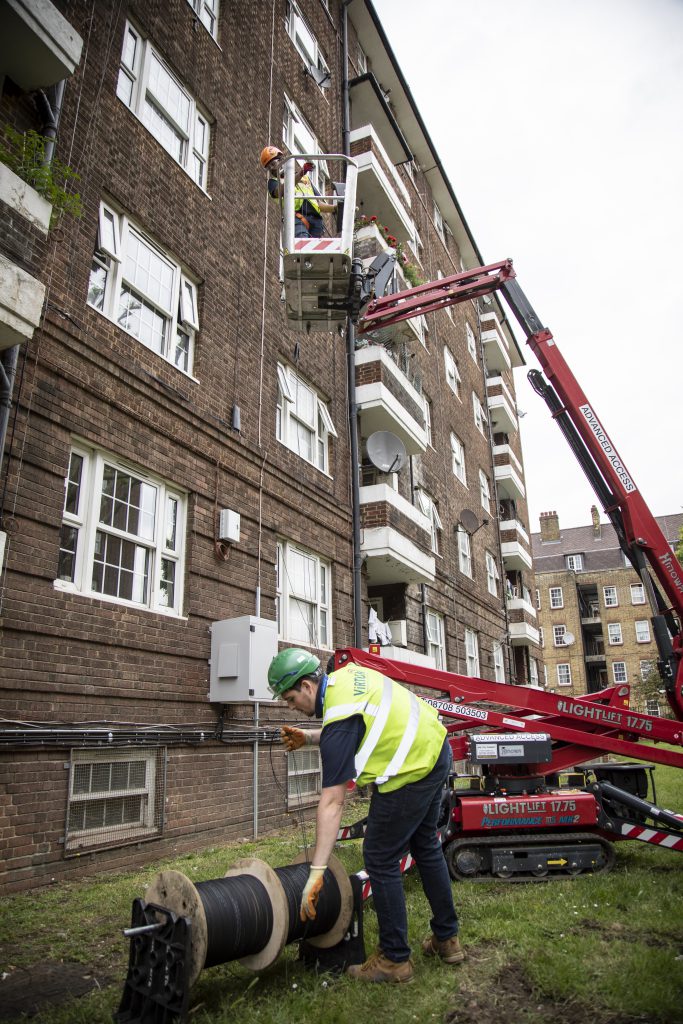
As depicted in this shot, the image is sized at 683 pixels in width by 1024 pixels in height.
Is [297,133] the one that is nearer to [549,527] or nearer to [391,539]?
[391,539]

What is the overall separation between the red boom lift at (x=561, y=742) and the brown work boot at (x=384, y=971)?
2.99 meters

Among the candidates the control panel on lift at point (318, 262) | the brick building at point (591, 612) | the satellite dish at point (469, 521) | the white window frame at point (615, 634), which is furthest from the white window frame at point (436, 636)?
the white window frame at point (615, 634)

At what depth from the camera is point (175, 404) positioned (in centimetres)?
1009

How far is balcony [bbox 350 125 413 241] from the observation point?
19.2 m

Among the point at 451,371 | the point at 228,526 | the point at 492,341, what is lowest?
the point at 228,526

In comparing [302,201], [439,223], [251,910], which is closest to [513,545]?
[439,223]

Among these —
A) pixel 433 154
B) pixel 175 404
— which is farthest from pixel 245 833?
pixel 433 154

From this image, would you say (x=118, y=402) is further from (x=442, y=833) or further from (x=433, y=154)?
(x=433, y=154)

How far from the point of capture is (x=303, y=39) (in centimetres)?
1731

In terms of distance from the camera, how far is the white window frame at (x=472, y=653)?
22875 millimetres

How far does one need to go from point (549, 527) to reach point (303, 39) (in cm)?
5416

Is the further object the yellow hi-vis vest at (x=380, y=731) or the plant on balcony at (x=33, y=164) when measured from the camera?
the plant on balcony at (x=33, y=164)

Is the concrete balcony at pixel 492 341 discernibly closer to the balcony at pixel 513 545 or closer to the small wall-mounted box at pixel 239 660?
the balcony at pixel 513 545

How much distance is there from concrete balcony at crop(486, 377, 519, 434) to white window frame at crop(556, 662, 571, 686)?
3258 centimetres
